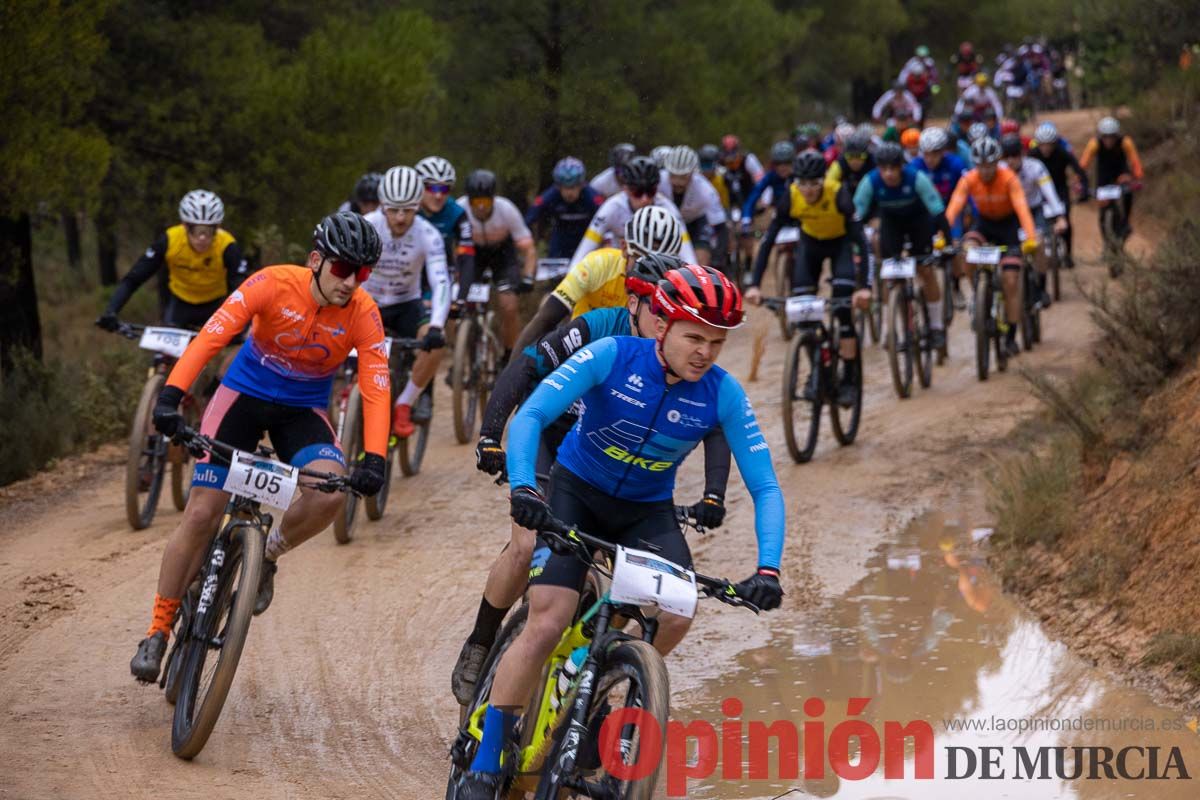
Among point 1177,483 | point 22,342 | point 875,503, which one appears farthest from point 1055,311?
point 22,342

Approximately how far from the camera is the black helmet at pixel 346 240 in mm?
6121

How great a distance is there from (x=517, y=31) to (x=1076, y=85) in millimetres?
26003

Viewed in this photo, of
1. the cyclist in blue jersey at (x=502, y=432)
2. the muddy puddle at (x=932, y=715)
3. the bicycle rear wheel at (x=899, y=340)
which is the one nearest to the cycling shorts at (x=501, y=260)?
the bicycle rear wheel at (x=899, y=340)

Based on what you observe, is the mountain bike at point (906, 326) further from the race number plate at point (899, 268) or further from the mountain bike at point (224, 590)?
the mountain bike at point (224, 590)

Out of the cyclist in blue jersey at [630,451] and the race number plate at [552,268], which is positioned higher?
the race number plate at [552,268]

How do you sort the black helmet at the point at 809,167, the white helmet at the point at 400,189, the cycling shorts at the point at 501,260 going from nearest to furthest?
the white helmet at the point at 400,189
the black helmet at the point at 809,167
the cycling shorts at the point at 501,260

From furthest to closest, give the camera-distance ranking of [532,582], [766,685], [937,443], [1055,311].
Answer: [1055,311]
[937,443]
[766,685]
[532,582]

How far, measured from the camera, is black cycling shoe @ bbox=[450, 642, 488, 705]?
571cm

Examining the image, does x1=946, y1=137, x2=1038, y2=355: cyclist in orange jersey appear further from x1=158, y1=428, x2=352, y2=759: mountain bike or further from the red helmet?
the red helmet

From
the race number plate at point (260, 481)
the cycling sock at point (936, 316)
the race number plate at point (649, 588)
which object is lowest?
the race number plate at point (649, 588)

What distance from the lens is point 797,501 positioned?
10.4 meters

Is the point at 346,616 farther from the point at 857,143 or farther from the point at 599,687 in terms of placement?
the point at 857,143

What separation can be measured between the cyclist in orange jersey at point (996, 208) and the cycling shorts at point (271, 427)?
345 inches

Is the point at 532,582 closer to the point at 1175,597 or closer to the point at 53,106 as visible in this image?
the point at 1175,597
